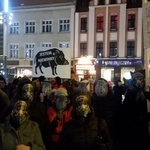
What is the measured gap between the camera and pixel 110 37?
35.9 metres

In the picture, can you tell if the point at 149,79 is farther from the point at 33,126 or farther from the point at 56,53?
the point at 56,53

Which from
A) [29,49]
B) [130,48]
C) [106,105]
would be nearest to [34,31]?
[29,49]

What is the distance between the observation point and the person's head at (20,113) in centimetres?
372

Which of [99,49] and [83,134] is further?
[99,49]

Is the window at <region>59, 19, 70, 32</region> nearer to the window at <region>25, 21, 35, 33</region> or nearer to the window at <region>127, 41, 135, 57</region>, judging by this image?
the window at <region>25, 21, 35, 33</region>

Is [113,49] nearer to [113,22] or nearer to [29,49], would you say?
[113,22]

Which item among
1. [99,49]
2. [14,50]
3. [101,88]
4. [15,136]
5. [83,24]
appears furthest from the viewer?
[14,50]

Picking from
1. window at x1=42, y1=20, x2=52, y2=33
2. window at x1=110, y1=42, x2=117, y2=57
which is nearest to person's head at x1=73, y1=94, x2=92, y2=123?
window at x1=110, y1=42, x2=117, y2=57

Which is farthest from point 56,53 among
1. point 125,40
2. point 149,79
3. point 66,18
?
point 66,18

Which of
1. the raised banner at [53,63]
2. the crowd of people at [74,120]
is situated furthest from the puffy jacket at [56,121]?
the raised banner at [53,63]

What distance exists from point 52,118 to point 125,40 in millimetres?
31026

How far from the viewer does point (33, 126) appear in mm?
3820

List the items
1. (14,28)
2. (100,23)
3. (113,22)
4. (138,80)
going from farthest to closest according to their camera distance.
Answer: (14,28) → (100,23) → (113,22) → (138,80)

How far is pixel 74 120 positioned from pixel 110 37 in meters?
32.5
